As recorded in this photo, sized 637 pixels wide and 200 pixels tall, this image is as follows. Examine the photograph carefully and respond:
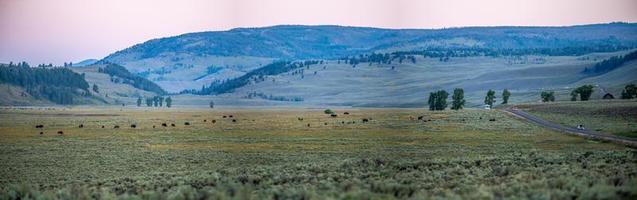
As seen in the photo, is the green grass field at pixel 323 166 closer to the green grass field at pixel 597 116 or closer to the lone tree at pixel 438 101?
the green grass field at pixel 597 116

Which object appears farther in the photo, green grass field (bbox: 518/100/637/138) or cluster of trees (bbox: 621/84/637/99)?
cluster of trees (bbox: 621/84/637/99)

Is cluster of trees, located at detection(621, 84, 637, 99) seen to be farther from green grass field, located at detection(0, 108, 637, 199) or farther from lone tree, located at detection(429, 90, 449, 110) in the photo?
green grass field, located at detection(0, 108, 637, 199)

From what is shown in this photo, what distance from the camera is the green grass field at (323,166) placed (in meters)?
19.3

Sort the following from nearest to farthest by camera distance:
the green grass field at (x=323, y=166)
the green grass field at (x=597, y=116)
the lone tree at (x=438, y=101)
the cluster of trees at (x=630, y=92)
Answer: the green grass field at (x=323, y=166), the green grass field at (x=597, y=116), the cluster of trees at (x=630, y=92), the lone tree at (x=438, y=101)

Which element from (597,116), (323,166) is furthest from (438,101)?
(323,166)

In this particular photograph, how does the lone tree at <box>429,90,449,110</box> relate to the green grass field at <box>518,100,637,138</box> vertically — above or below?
above

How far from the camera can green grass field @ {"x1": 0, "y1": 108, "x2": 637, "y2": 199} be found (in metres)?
19.3

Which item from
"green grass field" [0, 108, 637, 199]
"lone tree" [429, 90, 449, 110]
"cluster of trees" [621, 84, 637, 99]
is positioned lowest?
"green grass field" [0, 108, 637, 199]

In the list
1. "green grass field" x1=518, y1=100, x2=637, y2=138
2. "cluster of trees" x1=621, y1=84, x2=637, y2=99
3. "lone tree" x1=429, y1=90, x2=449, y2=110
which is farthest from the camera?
"lone tree" x1=429, y1=90, x2=449, y2=110

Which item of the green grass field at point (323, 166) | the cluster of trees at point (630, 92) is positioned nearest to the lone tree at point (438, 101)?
the cluster of trees at point (630, 92)

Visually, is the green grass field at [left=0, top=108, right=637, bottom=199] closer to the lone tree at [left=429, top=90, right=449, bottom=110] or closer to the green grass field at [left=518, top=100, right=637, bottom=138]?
the green grass field at [left=518, top=100, right=637, bottom=138]

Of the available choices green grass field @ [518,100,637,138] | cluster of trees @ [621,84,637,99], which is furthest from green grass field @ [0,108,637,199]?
cluster of trees @ [621,84,637,99]

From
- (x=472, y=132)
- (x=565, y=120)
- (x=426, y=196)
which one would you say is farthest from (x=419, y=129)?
(x=426, y=196)

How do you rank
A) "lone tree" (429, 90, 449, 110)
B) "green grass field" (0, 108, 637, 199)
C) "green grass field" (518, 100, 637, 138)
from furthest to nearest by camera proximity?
"lone tree" (429, 90, 449, 110) → "green grass field" (518, 100, 637, 138) → "green grass field" (0, 108, 637, 199)
